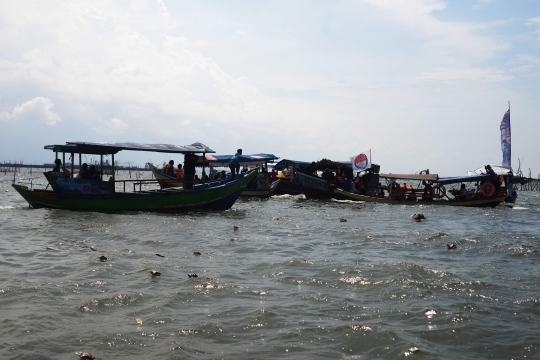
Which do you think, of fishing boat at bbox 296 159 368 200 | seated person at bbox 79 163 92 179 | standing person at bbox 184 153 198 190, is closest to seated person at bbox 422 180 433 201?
fishing boat at bbox 296 159 368 200

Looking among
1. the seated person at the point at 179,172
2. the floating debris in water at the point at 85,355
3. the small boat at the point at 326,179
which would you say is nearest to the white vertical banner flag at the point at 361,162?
the small boat at the point at 326,179

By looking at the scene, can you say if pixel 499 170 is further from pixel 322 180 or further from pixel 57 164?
pixel 57 164

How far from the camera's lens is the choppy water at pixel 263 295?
5938mm

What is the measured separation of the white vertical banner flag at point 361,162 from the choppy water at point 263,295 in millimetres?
14114

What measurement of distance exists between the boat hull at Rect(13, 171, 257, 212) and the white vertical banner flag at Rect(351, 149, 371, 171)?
423 inches

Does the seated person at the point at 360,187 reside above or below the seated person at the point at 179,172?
below

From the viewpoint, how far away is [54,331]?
6152mm

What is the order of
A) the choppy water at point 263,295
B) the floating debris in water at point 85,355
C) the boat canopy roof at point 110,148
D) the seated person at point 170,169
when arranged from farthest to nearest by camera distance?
the seated person at point 170,169, the boat canopy roof at point 110,148, the choppy water at point 263,295, the floating debris in water at point 85,355

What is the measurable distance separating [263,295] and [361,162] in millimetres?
22062

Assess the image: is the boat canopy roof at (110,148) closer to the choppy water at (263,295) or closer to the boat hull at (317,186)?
the choppy water at (263,295)

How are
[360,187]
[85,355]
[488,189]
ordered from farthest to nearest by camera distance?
[360,187] < [488,189] < [85,355]

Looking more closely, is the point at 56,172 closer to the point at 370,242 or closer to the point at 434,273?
the point at 370,242

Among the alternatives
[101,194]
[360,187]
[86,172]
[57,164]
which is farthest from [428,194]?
[57,164]

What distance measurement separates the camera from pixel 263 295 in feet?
25.9
